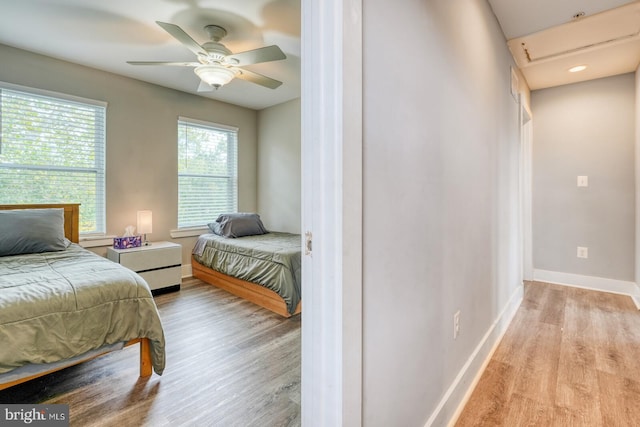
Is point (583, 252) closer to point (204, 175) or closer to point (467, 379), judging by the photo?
point (467, 379)

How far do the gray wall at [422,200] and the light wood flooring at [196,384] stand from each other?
0.77m

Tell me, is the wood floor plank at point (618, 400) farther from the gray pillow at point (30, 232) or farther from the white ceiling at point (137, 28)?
the gray pillow at point (30, 232)

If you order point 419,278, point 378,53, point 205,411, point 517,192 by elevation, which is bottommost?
point 205,411

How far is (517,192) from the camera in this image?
280 cm

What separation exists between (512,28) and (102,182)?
13.8ft

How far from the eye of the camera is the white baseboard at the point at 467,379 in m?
1.30

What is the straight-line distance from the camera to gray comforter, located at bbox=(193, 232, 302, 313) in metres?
2.65

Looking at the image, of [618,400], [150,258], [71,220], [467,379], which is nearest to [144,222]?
[150,258]

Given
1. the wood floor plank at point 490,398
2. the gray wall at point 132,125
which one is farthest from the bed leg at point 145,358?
the gray wall at point 132,125

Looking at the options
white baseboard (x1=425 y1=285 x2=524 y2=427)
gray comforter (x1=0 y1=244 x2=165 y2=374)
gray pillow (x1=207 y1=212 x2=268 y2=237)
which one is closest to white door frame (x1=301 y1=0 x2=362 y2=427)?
white baseboard (x1=425 y1=285 x2=524 y2=427)

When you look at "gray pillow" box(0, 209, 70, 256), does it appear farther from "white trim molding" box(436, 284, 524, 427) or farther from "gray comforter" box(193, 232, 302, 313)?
"white trim molding" box(436, 284, 524, 427)

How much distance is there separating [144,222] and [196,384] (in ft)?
7.88

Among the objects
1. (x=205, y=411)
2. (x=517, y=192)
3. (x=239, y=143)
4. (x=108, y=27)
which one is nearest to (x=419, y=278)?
(x=205, y=411)

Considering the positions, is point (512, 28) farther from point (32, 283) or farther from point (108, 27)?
point (32, 283)
